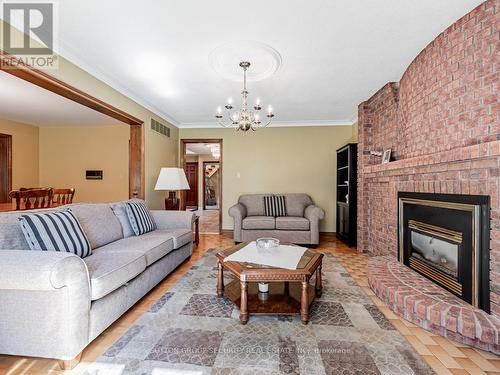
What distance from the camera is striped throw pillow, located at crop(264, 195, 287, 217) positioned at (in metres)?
4.51

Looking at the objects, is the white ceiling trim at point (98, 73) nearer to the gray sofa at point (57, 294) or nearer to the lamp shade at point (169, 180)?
the lamp shade at point (169, 180)

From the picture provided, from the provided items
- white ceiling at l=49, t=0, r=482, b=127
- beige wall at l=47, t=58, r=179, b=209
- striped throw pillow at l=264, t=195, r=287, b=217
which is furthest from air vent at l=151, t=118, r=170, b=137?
striped throw pillow at l=264, t=195, r=287, b=217

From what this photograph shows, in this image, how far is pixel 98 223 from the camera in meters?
2.42

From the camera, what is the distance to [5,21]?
1.84 m

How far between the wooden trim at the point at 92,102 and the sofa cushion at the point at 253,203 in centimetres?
186

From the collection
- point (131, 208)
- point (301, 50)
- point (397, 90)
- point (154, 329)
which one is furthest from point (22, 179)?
point (397, 90)

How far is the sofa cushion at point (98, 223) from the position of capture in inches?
89.7

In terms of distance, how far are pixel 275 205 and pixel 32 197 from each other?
349 cm

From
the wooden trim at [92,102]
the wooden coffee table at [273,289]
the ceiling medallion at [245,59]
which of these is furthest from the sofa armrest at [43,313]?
the ceiling medallion at [245,59]

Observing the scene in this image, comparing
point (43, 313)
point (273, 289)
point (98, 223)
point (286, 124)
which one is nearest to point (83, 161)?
point (98, 223)

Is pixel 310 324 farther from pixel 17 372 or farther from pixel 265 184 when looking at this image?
pixel 265 184

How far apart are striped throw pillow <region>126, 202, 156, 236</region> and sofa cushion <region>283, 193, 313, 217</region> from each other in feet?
8.15

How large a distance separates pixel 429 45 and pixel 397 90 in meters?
0.91

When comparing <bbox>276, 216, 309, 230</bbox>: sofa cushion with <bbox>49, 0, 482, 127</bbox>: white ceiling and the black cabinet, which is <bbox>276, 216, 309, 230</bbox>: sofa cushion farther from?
<bbox>49, 0, 482, 127</bbox>: white ceiling
